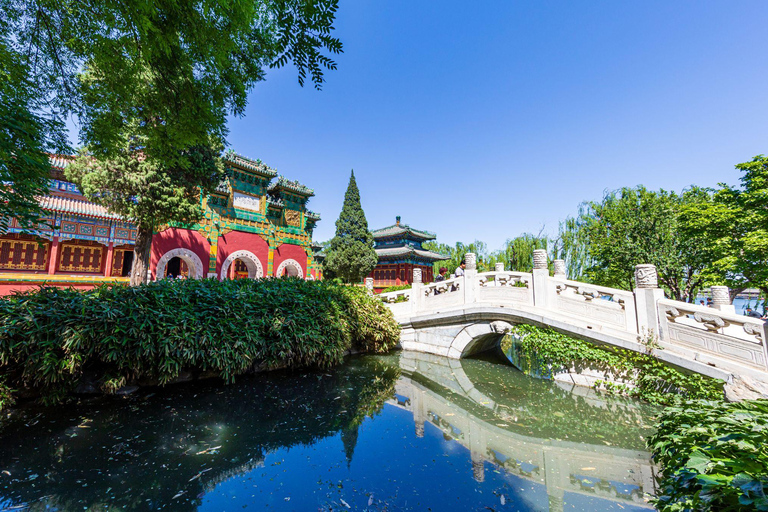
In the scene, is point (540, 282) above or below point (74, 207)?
below

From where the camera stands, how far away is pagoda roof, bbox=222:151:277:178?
46.3 feet

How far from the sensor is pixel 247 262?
15211 mm

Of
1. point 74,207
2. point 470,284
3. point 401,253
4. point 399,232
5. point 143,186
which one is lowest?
point 470,284

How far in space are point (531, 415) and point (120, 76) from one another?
686cm

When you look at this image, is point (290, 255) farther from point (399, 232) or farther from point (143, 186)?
point (399, 232)

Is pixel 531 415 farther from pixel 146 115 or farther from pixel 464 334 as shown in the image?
pixel 146 115

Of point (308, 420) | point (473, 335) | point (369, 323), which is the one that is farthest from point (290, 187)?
point (308, 420)

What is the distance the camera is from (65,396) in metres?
4.09

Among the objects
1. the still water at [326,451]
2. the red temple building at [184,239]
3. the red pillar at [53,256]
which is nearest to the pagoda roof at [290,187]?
the red temple building at [184,239]

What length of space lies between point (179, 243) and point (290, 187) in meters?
6.13

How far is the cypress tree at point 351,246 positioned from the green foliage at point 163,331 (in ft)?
40.0

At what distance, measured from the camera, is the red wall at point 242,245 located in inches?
549

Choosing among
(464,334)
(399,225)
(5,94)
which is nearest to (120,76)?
(5,94)

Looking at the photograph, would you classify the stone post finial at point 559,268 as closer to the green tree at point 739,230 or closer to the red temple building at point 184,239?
the green tree at point 739,230
